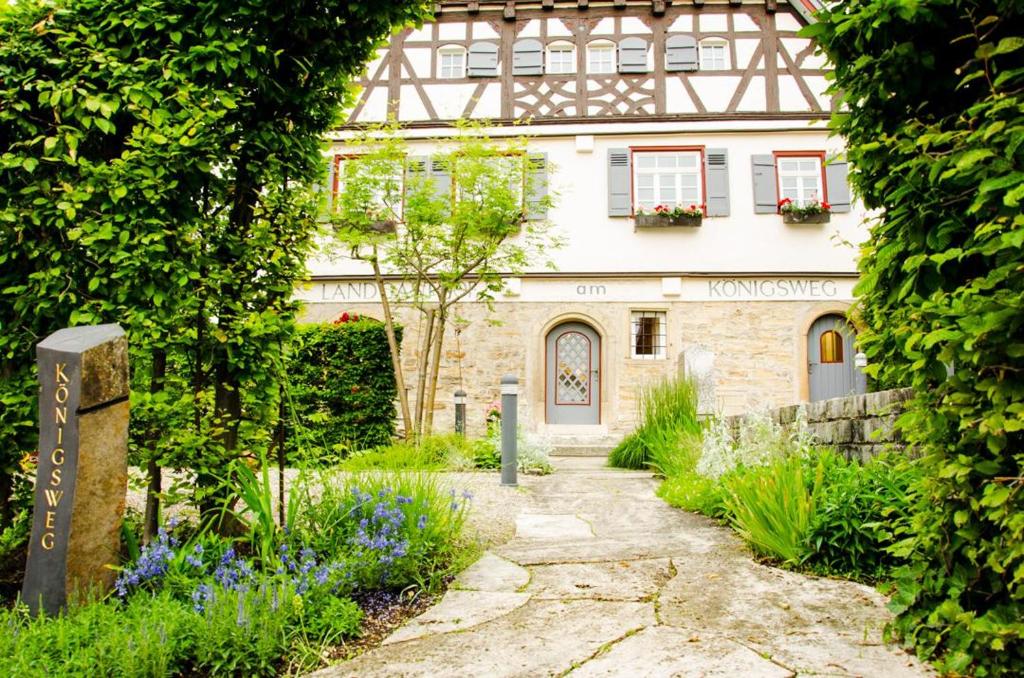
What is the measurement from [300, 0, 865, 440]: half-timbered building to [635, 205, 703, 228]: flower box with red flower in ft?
0.13

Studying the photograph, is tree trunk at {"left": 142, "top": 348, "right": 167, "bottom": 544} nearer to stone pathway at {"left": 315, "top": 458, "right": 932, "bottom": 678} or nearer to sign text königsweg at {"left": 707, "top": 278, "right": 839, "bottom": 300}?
stone pathway at {"left": 315, "top": 458, "right": 932, "bottom": 678}

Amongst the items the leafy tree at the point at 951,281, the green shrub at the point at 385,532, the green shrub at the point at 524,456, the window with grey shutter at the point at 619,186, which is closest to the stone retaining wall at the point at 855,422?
the leafy tree at the point at 951,281

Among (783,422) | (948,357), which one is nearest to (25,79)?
(948,357)

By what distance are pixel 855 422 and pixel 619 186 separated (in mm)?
8844

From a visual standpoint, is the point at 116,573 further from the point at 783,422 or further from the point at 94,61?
the point at 783,422

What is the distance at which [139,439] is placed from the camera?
299 cm

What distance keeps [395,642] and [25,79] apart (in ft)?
8.94

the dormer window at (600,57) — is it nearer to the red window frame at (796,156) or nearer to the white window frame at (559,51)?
the white window frame at (559,51)

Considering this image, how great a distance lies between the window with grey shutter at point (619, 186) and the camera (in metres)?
12.1

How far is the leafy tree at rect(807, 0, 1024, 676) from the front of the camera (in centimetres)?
160

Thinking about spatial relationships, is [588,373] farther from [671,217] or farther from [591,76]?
[591,76]

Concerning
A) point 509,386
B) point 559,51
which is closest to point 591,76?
point 559,51

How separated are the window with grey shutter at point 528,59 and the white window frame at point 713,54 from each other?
2917 millimetres

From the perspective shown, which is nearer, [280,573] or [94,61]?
[280,573]
